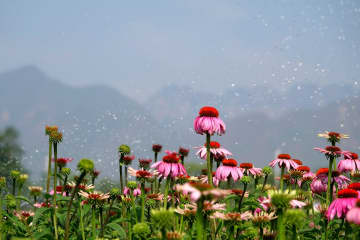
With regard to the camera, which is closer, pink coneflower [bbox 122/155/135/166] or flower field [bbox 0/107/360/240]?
flower field [bbox 0/107/360/240]

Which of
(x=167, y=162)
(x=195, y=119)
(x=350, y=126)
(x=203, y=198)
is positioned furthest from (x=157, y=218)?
(x=350, y=126)

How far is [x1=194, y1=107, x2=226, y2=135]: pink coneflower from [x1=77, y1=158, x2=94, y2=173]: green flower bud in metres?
0.99

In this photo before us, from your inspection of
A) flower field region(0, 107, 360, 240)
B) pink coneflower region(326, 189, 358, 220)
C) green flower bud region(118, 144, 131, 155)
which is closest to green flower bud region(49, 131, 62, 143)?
flower field region(0, 107, 360, 240)

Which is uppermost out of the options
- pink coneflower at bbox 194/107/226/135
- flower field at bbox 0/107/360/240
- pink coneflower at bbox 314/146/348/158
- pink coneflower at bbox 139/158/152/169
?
pink coneflower at bbox 194/107/226/135

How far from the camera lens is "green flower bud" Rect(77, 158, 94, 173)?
1766 mm

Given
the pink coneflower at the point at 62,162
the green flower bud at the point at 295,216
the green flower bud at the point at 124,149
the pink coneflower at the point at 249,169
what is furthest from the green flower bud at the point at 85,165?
the pink coneflower at the point at 62,162

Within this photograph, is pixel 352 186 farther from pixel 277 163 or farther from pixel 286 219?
pixel 277 163

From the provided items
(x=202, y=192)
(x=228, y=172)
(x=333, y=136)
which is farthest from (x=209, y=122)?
(x=333, y=136)

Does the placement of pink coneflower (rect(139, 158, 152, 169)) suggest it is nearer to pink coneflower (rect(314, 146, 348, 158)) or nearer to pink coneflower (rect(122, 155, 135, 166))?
pink coneflower (rect(122, 155, 135, 166))

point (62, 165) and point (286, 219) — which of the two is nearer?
point (286, 219)

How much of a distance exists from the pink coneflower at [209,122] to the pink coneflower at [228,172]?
16.9 inches

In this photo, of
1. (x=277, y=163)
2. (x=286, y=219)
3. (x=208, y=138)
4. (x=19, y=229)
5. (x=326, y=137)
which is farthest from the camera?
(x=277, y=163)

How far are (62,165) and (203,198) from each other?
2593 millimetres

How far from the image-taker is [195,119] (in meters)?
2.75
